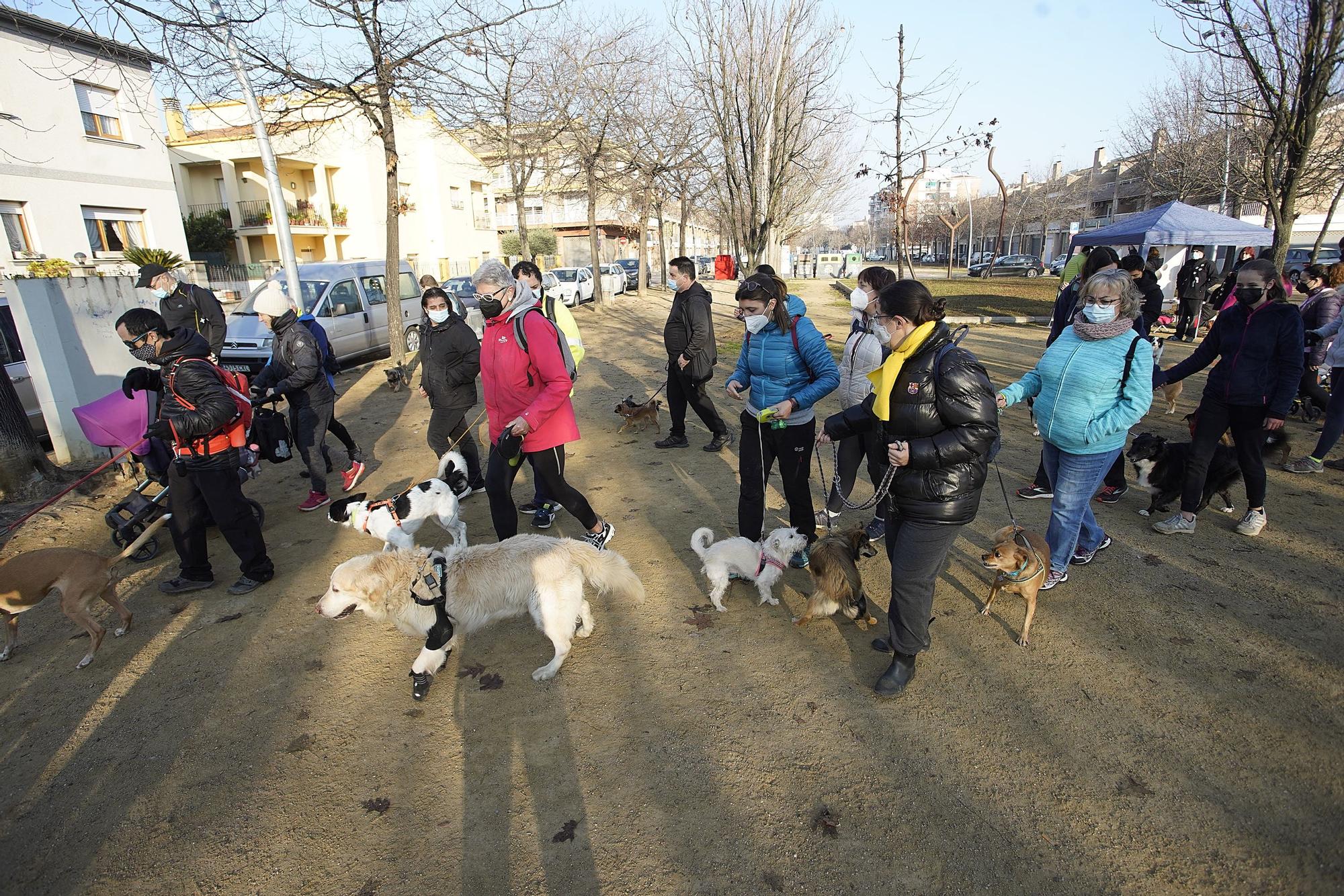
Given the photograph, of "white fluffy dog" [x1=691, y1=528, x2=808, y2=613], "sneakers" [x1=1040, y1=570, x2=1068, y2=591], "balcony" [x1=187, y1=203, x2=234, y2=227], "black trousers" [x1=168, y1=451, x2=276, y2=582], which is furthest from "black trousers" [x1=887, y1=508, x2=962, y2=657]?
"balcony" [x1=187, y1=203, x2=234, y2=227]

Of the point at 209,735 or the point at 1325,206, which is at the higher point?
the point at 1325,206

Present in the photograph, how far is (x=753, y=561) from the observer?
13.1 feet

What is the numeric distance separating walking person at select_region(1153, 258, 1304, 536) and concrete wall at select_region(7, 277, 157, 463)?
1015cm

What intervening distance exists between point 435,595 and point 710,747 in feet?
5.16

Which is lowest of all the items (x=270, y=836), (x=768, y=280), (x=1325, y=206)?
(x=270, y=836)

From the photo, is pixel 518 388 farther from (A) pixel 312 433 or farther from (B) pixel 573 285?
(B) pixel 573 285

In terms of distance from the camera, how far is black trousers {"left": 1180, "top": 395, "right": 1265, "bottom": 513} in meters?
4.49

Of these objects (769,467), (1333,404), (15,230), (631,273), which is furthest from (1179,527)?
(631,273)

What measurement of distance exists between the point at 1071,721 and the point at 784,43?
11.3m

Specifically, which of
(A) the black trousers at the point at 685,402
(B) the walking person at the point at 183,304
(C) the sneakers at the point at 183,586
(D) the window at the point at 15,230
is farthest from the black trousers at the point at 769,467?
(D) the window at the point at 15,230

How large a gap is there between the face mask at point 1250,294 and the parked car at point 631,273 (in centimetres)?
2812

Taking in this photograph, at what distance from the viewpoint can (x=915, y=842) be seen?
2.39m

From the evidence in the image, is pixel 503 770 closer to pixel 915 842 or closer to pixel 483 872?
pixel 483 872

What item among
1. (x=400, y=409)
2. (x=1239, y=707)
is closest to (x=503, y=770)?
(x=1239, y=707)
